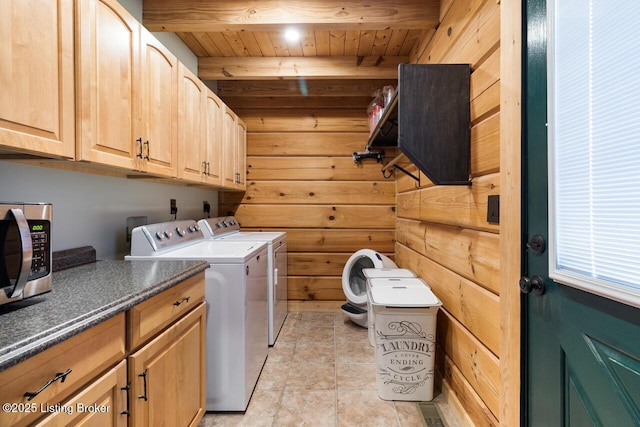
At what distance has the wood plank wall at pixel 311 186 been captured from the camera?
3.58m

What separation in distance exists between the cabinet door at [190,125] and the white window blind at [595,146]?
1853 millimetres

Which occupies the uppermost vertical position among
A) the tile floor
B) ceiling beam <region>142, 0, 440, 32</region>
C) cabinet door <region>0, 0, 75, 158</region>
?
ceiling beam <region>142, 0, 440, 32</region>

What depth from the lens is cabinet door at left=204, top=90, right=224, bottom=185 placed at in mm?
2371

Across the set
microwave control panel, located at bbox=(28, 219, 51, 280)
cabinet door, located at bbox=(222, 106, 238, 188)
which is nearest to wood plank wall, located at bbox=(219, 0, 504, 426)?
cabinet door, located at bbox=(222, 106, 238, 188)

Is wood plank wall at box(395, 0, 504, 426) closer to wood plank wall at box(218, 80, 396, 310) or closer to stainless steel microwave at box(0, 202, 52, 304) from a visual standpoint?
wood plank wall at box(218, 80, 396, 310)

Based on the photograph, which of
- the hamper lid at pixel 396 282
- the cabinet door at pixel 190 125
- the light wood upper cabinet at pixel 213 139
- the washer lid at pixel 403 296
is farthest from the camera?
the light wood upper cabinet at pixel 213 139

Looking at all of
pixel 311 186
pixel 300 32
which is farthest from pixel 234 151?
pixel 300 32

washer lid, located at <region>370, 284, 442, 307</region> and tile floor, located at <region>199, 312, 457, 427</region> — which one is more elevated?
washer lid, located at <region>370, 284, 442, 307</region>

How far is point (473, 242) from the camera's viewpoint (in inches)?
62.7

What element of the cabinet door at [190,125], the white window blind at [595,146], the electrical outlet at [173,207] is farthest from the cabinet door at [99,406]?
the electrical outlet at [173,207]

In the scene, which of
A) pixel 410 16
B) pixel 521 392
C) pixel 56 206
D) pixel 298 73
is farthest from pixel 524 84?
pixel 298 73

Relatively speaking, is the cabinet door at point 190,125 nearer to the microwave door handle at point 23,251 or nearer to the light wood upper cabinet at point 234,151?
the light wood upper cabinet at point 234,151

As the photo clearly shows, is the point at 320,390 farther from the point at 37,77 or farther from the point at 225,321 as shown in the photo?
the point at 37,77

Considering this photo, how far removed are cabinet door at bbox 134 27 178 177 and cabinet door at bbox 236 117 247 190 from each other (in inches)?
52.0
